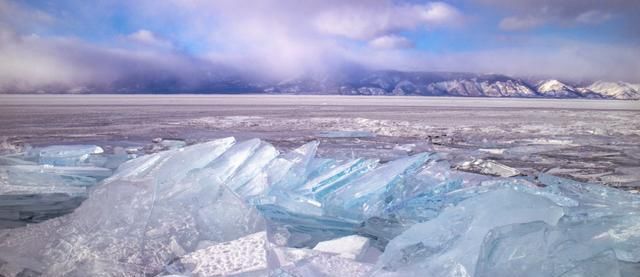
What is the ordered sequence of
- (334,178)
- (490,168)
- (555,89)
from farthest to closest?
(555,89)
(490,168)
(334,178)

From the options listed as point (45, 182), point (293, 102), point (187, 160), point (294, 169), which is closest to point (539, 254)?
point (294, 169)

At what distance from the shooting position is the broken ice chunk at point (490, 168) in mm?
3684

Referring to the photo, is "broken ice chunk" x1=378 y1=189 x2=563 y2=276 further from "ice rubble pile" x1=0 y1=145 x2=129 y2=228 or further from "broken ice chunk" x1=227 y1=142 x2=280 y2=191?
"ice rubble pile" x1=0 y1=145 x2=129 y2=228

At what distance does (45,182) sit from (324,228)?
2428 mm

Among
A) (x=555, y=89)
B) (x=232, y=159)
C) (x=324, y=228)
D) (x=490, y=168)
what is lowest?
(x=324, y=228)

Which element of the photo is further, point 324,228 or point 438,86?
point 438,86

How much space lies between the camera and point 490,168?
12.6 ft

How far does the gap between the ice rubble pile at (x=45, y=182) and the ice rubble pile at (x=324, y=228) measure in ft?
1.75

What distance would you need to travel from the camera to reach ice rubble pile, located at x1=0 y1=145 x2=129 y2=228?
102 inches

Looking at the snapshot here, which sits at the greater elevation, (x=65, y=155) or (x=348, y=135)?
(x=65, y=155)

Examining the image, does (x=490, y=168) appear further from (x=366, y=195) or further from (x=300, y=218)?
(x=300, y=218)

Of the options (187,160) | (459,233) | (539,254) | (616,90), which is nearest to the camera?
(539,254)

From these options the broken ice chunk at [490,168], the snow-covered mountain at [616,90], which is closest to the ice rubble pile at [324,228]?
the broken ice chunk at [490,168]

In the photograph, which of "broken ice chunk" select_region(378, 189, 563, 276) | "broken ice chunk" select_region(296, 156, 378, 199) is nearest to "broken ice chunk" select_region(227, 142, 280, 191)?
"broken ice chunk" select_region(296, 156, 378, 199)
